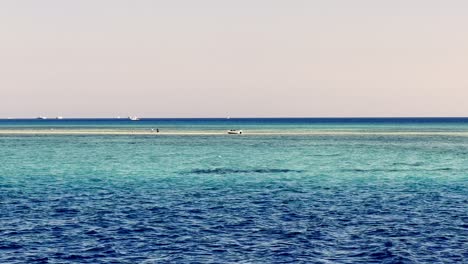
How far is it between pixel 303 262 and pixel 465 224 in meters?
12.9

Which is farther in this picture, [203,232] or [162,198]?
[162,198]

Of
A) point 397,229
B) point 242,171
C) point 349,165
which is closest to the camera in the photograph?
point 397,229

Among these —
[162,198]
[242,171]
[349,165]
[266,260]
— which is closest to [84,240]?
[266,260]

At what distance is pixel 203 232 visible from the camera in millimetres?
35844

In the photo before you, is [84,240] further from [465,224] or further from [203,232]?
[465,224]

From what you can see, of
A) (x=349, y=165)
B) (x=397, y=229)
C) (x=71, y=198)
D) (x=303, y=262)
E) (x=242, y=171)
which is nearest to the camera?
(x=303, y=262)

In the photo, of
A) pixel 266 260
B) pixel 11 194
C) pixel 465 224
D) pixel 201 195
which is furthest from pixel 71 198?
pixel 465 224

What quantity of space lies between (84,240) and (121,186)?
2392cm

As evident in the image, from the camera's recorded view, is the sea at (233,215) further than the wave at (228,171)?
No

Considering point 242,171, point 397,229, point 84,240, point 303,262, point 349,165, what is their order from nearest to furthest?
point 303,262
point 84,240
point 397,229
point 242,171
point 349,165

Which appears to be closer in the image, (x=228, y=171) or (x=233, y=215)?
(x=233, y=215)

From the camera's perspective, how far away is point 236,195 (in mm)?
50844

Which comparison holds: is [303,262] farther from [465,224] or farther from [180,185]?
[180,185]

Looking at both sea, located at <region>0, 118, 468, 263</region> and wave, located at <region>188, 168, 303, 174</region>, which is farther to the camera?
wave, located at <region>188, 168, 303, 174</region>
